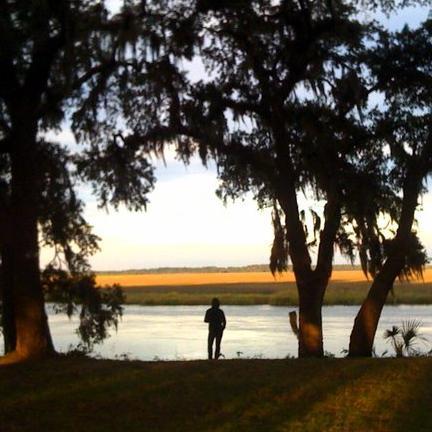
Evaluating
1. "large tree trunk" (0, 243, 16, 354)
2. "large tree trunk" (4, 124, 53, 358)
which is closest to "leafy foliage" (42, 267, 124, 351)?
"large tree trunk" (0, 243, 16, 354)

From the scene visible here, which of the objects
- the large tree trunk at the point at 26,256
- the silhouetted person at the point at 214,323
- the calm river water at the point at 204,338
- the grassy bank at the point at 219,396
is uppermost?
the large tree trunk at the point at 26,256

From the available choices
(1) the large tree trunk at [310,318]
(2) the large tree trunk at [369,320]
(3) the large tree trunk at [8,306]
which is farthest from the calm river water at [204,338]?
(3) the large tree trunk at [8,306]

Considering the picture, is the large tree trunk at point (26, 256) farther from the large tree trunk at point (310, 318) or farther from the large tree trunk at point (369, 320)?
the large tree trunk at point (369, 320)

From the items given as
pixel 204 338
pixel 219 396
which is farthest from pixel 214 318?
pixel 204 338

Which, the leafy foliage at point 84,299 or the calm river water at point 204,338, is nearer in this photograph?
the leafy foliage at point 84,299

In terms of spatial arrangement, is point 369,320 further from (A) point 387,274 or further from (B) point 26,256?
(B) point 26,256

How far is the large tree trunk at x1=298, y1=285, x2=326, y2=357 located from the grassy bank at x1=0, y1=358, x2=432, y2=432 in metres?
3.67

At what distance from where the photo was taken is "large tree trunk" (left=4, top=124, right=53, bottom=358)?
13211 millimetres

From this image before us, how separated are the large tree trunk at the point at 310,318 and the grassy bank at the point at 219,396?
3669mm

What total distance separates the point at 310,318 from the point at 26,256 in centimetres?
593

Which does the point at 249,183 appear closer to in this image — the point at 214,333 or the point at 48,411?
the point at 214,333

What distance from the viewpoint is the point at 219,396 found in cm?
970

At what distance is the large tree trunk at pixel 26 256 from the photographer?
520 inches

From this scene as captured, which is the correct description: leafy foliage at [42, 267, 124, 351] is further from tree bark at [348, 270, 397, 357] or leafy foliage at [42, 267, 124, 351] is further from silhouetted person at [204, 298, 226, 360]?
tree bark at [348, 270, 397, 357]
